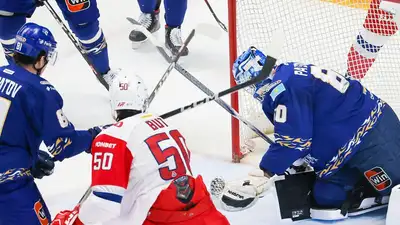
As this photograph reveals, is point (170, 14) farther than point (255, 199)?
Yes

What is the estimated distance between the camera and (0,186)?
231 centimetres

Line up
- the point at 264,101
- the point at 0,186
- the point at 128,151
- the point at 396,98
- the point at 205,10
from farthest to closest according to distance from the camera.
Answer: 1. the point at 205,10
2. the point at 396,98
3. the point at 264,101
4. the point at 0,186
5. the point at 128,151

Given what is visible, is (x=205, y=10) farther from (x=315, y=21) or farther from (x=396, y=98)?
(x=396, y=98)

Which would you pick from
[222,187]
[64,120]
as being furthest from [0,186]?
[222,187]

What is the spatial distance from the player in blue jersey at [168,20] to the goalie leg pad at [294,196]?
133 centimetres

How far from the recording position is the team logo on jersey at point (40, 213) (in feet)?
7.71

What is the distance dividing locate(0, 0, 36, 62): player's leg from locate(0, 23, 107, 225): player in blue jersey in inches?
37.2

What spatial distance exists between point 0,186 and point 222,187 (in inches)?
35.8

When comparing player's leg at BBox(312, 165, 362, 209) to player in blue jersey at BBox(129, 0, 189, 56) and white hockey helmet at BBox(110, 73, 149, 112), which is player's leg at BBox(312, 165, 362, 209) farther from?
player in blue jersey at BBox(129, 0, 189, 56)

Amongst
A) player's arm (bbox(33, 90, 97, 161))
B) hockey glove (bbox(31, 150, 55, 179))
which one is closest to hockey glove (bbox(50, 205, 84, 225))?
player's arm (bbox(33, 90, 97, 161))

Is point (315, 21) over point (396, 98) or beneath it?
over

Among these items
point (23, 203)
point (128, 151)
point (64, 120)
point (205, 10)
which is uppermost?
point (128, 151)

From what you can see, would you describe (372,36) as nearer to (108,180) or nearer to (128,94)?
(128,94)

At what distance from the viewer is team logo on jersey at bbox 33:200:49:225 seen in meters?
2.35
